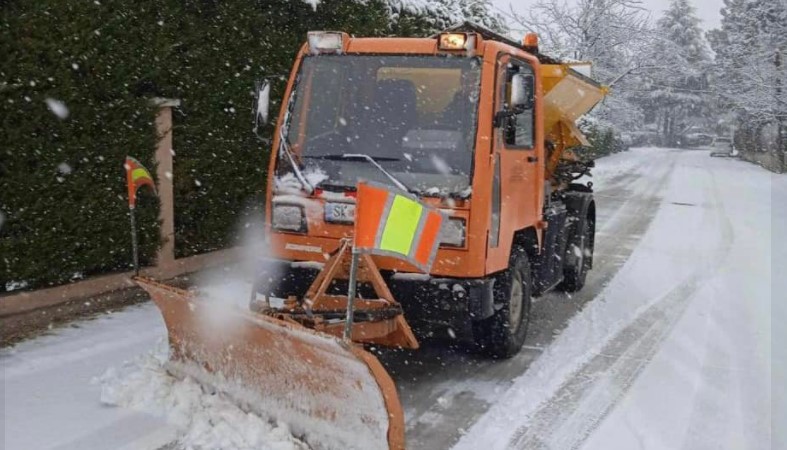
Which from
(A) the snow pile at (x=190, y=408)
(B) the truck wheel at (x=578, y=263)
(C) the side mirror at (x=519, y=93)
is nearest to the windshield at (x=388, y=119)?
(C) the side mirror at (x=519, y=93)

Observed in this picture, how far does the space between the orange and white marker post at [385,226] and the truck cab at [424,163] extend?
3.98ft

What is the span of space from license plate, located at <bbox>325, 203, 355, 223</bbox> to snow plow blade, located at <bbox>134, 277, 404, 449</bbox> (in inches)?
43.6

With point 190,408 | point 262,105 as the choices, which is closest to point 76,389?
point 190,408

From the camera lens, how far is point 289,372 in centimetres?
388

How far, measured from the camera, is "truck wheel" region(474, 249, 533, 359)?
5.32 m

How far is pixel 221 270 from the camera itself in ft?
26.3

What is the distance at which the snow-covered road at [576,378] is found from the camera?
13.8 ft

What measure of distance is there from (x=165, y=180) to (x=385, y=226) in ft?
13.2

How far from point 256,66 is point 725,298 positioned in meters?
5.67

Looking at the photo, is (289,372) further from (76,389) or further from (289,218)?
(76,389)

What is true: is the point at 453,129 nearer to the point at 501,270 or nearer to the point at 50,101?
the point at 501,270

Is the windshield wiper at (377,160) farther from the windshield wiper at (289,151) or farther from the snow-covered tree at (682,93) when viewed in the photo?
the snow-covered tree at (682,93)

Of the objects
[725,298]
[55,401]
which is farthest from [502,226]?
[725,298]

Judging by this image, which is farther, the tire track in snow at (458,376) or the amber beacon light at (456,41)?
the amber beacon light at (456,41)
